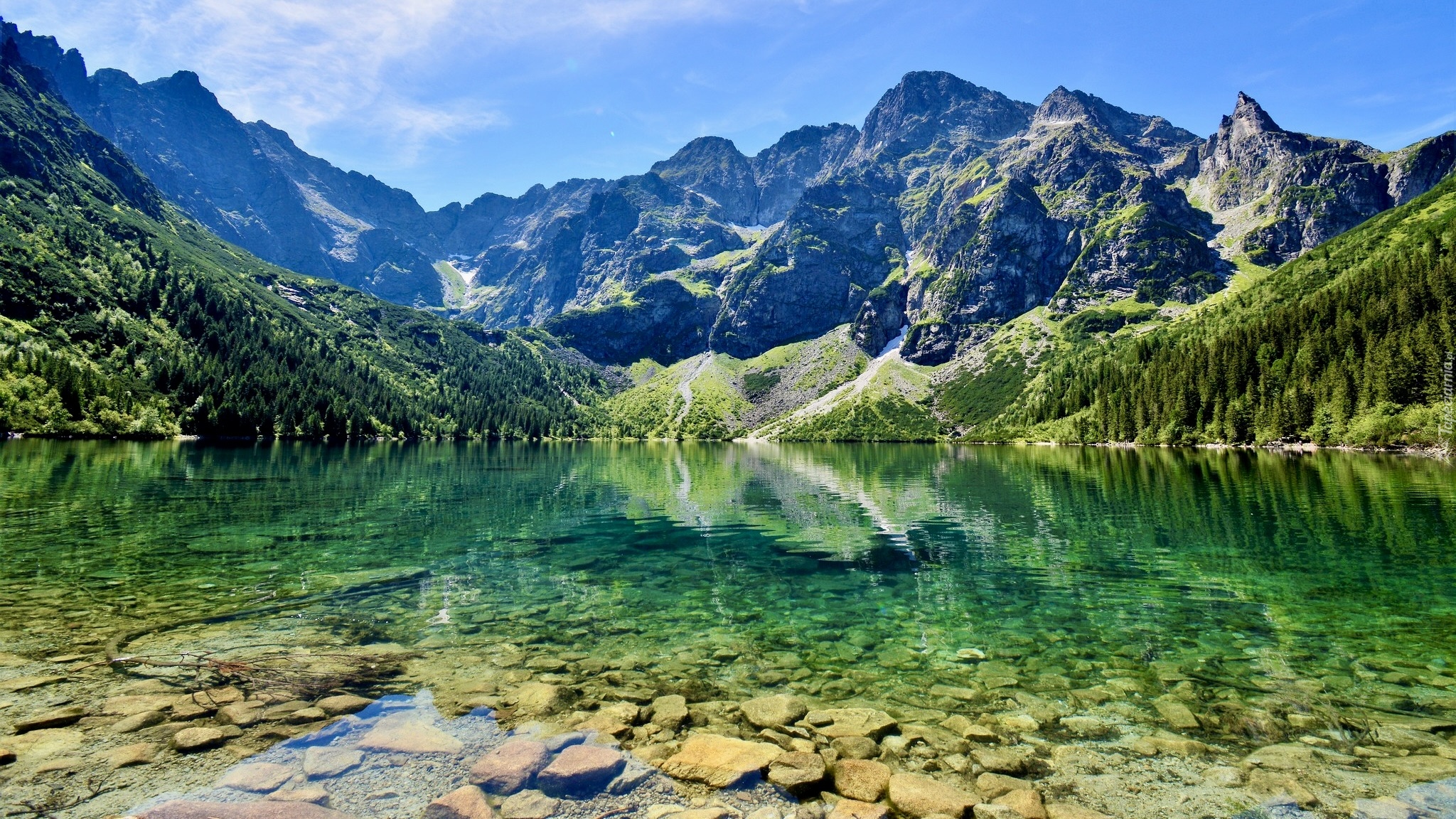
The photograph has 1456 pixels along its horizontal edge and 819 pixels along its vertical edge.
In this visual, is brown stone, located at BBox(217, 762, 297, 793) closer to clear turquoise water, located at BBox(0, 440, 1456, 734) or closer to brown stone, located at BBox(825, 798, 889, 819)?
clear turquoise water, located at BBox(0, 440, 1456, 734)

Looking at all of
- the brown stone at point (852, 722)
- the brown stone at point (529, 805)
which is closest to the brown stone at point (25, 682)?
the brown stone at point (529, 805)

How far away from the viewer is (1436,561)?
2798cm

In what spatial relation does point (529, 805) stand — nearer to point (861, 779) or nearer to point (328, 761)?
point (328, 761)

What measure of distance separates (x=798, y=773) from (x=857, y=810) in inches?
56.0

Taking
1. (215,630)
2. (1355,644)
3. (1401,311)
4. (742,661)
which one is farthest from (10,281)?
(1401,311)

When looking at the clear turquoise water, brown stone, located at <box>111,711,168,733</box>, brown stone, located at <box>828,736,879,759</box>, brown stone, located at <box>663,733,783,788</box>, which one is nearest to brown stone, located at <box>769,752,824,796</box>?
brown stone, located at <box>663,733,783,788</box>

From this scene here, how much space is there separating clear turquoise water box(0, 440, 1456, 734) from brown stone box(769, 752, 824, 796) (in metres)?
3.78

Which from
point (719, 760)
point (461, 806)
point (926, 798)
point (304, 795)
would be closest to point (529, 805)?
point (461, 806)

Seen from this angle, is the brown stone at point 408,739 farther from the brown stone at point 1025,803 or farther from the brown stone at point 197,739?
the brown stone at point 1025,803

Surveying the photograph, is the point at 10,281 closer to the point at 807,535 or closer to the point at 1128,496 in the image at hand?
the point at 807,535

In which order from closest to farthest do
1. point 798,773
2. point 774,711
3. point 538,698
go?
point 798,773 < point 774,711 < point 538,698

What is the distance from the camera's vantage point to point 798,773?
1160cm

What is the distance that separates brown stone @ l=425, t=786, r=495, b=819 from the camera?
10227 millimetres

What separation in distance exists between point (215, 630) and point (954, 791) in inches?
860
